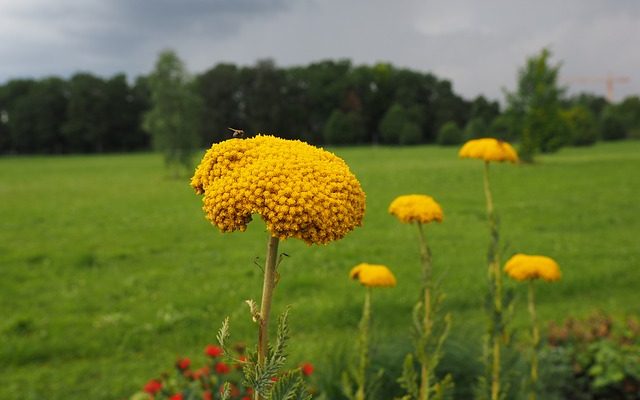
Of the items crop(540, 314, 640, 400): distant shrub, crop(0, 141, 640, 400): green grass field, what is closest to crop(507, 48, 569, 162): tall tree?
crop(0, 141, 640, 400): green grass field

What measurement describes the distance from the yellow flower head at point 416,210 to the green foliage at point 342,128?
75.9 meters

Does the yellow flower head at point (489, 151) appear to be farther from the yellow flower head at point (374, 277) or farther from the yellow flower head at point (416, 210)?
the yellow flower head at point (374, 277)

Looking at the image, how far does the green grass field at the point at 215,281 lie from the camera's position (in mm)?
6551

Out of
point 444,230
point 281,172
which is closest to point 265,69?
point 444,230

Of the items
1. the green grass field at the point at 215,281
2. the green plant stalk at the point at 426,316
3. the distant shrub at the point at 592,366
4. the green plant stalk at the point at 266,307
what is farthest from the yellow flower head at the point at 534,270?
the green plant stalk at the point at 266,307

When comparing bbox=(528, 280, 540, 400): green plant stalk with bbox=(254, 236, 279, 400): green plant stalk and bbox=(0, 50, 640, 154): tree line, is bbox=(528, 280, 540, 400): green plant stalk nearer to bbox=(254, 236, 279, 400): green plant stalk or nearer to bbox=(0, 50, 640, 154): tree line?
bbox=(254, 236, 279, 400): green plant stalk

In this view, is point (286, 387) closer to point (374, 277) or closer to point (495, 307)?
point (374, 277)

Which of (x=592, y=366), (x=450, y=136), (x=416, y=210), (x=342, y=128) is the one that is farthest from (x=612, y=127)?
(x=416, y=210)

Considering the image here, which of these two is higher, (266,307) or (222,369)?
(266,307)

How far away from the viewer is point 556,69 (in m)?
35.8

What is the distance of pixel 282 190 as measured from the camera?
1350 millimetres

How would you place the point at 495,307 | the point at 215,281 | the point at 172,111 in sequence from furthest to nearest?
the point at 172,111 < the point at 215,281 < the point at 495,307

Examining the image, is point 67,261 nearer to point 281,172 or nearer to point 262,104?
point 281,172

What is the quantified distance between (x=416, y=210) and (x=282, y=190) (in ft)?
5.64
